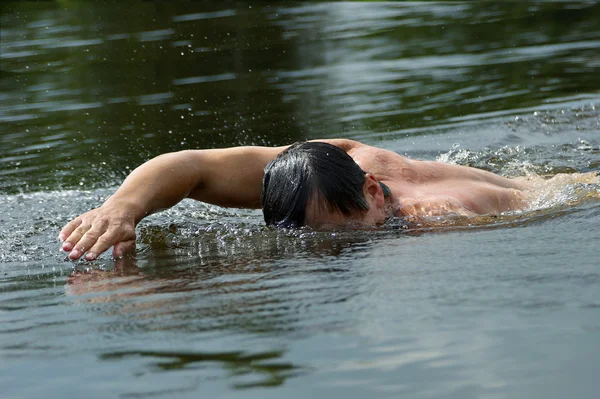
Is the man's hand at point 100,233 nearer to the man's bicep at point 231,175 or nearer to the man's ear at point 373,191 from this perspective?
the man's bicep at point 231,175

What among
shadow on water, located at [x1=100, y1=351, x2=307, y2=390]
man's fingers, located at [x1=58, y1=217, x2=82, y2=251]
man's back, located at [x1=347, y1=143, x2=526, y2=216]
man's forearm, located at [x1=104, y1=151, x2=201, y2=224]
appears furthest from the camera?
man's back, located at [x1=347, y1=143, x2=526, y2=216]

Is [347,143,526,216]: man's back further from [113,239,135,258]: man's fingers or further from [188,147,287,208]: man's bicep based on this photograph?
[113,239,135,258]: man's fingers

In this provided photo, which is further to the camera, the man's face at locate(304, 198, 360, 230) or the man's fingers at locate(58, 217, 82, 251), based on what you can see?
the man's face at locate(304, 198, 360, 230)

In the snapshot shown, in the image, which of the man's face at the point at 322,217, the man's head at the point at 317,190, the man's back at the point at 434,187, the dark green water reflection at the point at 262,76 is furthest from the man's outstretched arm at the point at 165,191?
the dark green water reflection at the point at 262,76

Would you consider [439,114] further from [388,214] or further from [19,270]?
[19,270]

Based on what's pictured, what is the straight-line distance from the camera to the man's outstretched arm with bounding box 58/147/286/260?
3967 millimetres

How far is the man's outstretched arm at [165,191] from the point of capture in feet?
13.0

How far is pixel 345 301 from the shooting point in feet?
Result: 10.2

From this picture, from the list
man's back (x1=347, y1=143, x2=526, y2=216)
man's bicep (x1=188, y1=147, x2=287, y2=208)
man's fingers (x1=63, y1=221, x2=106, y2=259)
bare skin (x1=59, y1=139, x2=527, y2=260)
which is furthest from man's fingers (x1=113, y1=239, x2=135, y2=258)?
man's back (x1=347, y1=143, x2=526, y2=216)

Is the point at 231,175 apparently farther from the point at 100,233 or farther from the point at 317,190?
the point at 100,233

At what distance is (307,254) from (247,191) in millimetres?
917

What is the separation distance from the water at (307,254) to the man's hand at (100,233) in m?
0.10

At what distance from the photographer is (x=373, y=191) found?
14.3 ft

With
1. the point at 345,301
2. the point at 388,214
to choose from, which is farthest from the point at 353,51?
the point at 345,301
